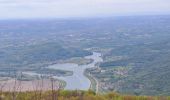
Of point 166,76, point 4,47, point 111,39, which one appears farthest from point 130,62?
point 111,39

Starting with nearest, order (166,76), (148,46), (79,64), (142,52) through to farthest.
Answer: (166,76)
(79,64)
(142,52)
(148,46)

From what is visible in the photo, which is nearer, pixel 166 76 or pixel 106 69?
pixel 166 76

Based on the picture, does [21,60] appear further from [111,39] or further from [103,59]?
[111,39]

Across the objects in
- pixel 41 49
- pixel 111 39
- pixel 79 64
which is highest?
pixel 111 39

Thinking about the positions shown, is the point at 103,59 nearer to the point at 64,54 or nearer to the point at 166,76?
the point at 64,54

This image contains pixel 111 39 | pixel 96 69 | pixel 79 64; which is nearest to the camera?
pixel 96 69

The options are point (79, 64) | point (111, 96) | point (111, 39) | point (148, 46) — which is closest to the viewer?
point (111, 96)

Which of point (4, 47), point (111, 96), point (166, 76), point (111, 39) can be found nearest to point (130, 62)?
point (166, 76)

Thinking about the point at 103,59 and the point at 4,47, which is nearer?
the point at 103,59

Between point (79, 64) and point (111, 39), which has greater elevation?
point (111, 39)
